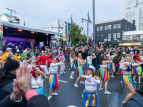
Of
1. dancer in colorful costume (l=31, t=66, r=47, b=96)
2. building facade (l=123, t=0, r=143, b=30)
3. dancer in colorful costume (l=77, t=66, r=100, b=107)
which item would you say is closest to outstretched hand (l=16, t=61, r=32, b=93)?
dancer in colorful costume (l=31, t=66, r=47, b=96)

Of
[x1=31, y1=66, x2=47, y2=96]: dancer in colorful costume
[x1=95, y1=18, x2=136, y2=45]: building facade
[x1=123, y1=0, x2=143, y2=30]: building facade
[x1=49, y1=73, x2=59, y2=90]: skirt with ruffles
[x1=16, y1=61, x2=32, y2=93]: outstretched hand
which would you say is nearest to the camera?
[x1=16, y1=61, x2=32, y2=93]: outstretched hand

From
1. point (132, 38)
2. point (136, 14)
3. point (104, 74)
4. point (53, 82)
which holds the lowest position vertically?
point (53, 82)

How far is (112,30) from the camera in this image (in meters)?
35.3

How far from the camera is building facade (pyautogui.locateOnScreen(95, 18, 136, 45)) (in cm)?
3375

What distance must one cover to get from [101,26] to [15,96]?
3935 centimetres

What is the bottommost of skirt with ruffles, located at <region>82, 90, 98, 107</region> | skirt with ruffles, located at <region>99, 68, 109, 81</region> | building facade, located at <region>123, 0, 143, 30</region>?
skirt with ruffles, located at <region>82, 90, 98, 107</region>

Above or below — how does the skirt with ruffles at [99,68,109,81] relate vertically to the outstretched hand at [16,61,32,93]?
below

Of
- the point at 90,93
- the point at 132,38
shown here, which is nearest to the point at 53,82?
the point at 90,93

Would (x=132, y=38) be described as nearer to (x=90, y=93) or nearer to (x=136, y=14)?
(x=136, y=14)

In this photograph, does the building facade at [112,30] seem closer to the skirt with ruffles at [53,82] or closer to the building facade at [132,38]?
the building facade at [132,38]

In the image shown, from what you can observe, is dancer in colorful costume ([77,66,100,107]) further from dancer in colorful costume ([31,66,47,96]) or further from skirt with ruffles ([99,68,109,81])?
skirt with ruffles ([99,68,109,81])

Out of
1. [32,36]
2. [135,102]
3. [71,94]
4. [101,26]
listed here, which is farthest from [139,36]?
[135,102]

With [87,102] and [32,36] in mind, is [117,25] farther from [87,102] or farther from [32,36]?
[87,102]

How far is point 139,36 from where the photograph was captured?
31.3m
